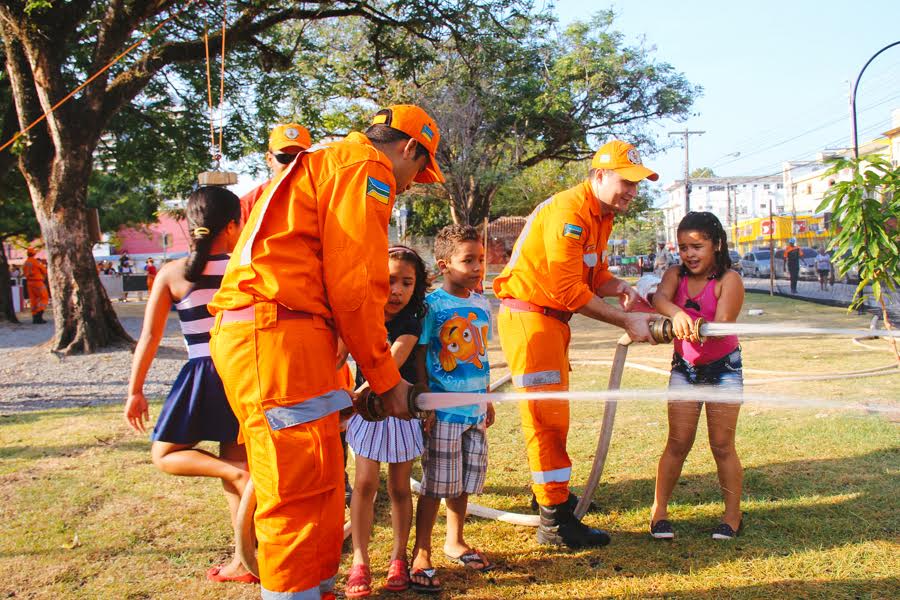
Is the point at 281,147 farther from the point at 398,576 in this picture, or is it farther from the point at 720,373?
the point at 720,373

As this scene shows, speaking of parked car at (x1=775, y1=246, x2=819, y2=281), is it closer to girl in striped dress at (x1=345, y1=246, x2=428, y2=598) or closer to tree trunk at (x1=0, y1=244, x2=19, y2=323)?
tree trunk at (x1=0, y1=244, x2=19, y2=323)

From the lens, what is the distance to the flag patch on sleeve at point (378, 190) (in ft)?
7.29

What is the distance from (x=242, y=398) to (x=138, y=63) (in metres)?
11.0

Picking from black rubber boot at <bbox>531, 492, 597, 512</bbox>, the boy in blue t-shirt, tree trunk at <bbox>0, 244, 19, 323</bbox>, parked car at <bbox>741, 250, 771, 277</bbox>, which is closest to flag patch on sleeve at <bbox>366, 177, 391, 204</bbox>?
the boy in blue t-shirt

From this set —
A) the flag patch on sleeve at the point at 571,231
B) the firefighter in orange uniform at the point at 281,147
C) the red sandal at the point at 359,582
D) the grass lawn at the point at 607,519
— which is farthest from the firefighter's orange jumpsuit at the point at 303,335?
the firefighter in orange uniform at the point at 281,147

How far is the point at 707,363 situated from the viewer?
377 centimetres

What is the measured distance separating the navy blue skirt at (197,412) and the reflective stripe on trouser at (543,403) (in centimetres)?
146

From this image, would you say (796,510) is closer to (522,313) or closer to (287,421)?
(522,313)

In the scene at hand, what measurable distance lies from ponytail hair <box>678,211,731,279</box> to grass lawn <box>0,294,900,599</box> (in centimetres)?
88

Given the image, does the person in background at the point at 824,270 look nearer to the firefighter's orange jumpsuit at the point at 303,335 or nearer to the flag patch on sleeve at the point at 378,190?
the flag patch on sleeve at the point at 378,190

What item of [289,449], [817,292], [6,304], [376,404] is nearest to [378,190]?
[376,404]

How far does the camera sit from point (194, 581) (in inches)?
136

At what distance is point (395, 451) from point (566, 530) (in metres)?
1.06

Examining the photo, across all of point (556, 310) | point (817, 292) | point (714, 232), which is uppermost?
point (714, 232)
